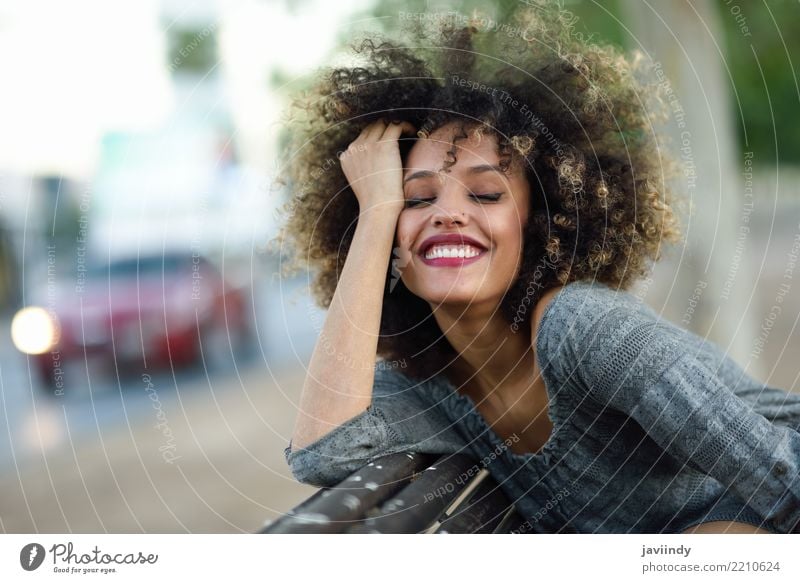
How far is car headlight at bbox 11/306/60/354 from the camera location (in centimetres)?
128

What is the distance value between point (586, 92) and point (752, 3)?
1616 millimetres

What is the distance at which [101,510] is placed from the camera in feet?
7.89

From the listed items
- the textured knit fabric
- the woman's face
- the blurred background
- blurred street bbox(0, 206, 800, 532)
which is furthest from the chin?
blurred street bbox(0, 206, 800, 532)

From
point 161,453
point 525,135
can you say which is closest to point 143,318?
point 525,135

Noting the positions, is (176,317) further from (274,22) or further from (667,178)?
(667,178)

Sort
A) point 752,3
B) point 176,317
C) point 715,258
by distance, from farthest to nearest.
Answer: point 715,258
point 752,3
point 176,317

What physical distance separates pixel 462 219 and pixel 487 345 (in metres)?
0.17

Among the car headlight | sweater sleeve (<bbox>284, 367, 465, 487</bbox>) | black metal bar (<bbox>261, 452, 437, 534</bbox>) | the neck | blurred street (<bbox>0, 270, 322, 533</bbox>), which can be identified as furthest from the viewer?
blurred street (<bbox>0, 270, 322, 533</bbox>)

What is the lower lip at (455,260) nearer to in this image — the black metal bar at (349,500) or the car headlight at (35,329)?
the black metal bar at (349,500)

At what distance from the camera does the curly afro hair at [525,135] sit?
0.93m

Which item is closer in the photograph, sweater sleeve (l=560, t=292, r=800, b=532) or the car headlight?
sweater sleeve (l=560, t=292, r=800, b=532)

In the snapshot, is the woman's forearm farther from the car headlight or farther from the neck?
the car headlight

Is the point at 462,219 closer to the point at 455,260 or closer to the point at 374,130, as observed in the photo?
the point at 455,260
